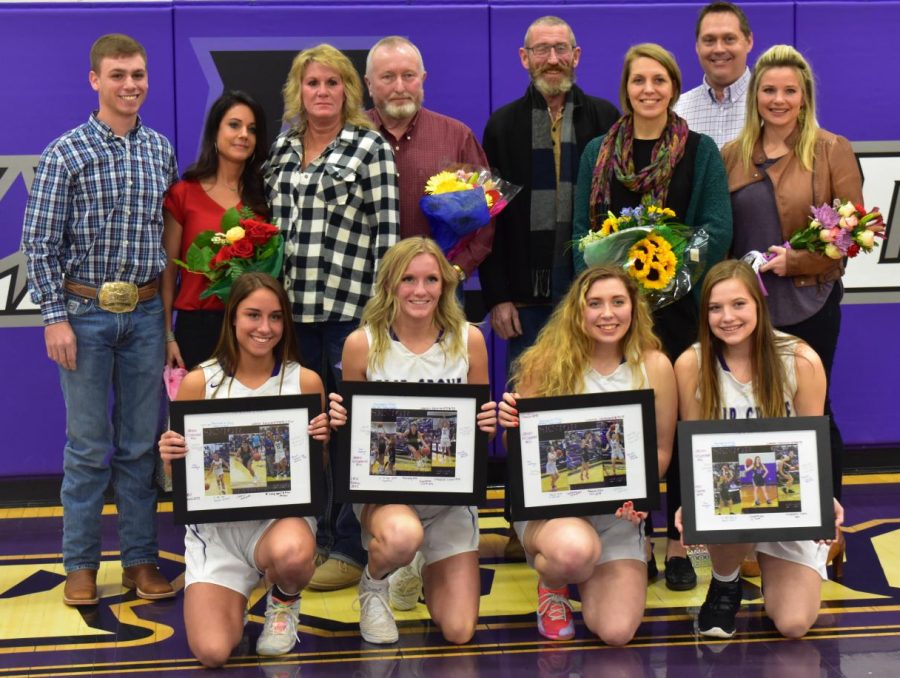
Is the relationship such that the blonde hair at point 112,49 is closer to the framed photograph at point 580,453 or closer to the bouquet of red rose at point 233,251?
the bouquet of red rose at point 233,251

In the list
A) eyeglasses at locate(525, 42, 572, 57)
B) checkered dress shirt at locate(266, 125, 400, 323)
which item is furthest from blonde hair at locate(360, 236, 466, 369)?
eyeglasses at locate(525, 42, 572, 57)

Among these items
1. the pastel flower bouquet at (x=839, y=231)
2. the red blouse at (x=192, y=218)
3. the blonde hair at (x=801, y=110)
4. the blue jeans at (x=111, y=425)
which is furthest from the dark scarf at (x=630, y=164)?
the blue jeans at (x=111, y=425)

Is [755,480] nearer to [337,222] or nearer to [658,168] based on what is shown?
[658,168]

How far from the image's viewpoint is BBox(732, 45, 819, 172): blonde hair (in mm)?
4496

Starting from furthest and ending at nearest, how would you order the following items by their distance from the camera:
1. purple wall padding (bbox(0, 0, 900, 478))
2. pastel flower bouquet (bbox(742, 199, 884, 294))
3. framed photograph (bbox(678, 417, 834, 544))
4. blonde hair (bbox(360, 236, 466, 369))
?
purple wall padding (bbox(0, 0, 900, 478)) < pastel flower bouquet (bbox(742, 199, 884, 294)) < blonde hair (bbox(360, 236, 466, 369)) < framed photograph (bbox(678, 417, 834, 544))

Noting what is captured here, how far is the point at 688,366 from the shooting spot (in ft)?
13.7

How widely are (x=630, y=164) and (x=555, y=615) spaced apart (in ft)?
5.44

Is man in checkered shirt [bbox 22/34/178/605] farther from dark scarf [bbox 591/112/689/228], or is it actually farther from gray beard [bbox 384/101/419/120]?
dark scarf [bbox 591/112/689/228]

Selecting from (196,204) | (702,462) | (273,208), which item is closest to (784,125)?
(702,462)

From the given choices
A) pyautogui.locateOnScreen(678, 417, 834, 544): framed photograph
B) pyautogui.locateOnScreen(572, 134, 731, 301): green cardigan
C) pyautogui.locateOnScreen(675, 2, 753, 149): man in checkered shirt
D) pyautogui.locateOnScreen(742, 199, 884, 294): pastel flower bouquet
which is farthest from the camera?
pyautogui.locateOnScreen(675, 2, 753, 149): man in checkered shirt

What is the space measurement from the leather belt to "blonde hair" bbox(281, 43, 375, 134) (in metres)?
0.88

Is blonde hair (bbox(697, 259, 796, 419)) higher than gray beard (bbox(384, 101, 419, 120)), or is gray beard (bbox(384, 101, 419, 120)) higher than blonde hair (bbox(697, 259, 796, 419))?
gray beard (bbox(384, 101, 419, 120))

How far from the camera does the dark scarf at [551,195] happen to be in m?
4.84

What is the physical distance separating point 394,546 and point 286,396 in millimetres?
604
